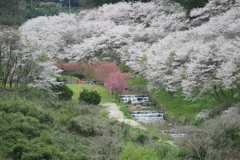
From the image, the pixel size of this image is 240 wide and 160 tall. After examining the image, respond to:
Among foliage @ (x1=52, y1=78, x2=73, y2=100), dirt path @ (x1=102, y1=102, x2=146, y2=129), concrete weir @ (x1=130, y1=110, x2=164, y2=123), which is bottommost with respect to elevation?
concrete weir @ (x1=130, y1=110, x2=164, y2=123)

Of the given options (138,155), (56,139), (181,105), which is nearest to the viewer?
(138,155)

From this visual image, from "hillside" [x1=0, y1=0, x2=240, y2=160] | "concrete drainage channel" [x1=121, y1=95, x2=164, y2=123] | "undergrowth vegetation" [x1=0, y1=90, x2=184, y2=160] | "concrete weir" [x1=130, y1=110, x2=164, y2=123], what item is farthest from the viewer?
"concrete drainage channel" [x1=121, y1=95, x2=164, y2=123]

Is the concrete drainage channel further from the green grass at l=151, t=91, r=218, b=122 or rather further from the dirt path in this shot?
the dirt path

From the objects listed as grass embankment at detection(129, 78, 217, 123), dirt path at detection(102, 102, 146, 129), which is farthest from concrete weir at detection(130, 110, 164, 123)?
dirt path at detection(102, 102, 146, 129)

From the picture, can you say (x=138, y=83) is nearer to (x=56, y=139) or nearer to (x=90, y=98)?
(x=90, y=98)

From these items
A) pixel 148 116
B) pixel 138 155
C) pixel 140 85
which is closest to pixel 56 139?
pixel 138 155

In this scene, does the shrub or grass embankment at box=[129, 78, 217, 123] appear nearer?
the shrub

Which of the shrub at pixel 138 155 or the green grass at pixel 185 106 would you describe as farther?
the green grass at pixel 185 106

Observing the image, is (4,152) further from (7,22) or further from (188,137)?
(7,22)

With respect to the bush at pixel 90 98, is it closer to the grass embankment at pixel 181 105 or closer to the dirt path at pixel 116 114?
the dirt path at pixel 116 114

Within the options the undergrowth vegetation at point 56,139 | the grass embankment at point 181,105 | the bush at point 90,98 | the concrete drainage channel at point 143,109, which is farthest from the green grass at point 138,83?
the undergrowth vegetation at point 56,139

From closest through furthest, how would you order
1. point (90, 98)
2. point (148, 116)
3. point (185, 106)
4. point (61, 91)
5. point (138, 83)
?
1. point (185, 106)
2. point (148, 116)
3. point (90, 98)
4. point (61, 91)
5. point (138, 83)

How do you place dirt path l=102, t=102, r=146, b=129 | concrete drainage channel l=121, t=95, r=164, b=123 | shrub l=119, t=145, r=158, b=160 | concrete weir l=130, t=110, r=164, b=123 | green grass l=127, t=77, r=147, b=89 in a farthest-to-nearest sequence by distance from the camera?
1. green grass l=127, t=77, r=147, b=89
2. concrete drainage channel l=121, t=95, r=164, b=123
3. concrete weir l=130, t=110, r=164, b=123
4. dirt path l=102, t=102, r=146, b=129
5. shrub l=119, t=145, r=158, b=160

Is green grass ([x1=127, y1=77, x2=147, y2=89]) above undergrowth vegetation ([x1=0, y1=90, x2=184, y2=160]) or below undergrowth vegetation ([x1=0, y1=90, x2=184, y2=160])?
below
